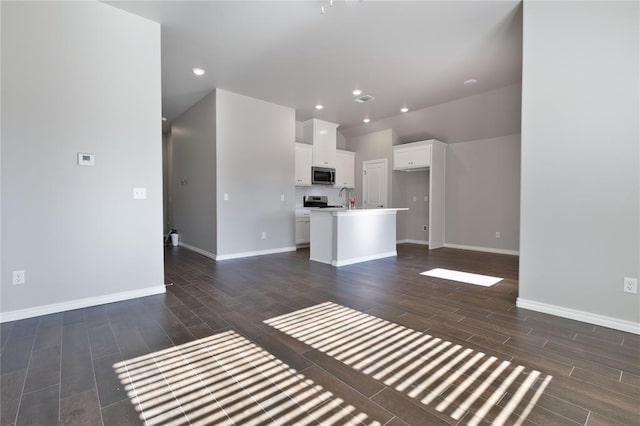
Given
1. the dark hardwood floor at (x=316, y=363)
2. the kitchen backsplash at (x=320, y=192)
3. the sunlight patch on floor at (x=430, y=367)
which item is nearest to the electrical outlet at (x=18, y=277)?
the dark hardwood floor at (x=316, y=363)

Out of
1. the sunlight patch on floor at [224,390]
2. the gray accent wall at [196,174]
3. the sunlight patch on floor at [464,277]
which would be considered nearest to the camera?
the sunlight patch on floor at [224,390]

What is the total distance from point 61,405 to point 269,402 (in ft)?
3.44

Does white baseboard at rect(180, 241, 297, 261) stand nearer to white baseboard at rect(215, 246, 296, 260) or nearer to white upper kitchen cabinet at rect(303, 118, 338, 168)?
white baseboard at rect(215, 246, 296, 260)

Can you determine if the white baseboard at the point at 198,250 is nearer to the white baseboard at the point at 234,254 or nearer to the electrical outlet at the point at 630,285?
the white baseboard at the point at 234,254

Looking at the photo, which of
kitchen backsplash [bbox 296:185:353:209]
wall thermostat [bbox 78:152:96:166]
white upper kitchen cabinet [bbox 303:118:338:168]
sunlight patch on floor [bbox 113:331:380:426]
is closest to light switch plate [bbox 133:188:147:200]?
wall thermostat [bbox 78:152:96:166]

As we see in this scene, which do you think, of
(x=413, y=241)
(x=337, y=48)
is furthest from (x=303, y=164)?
(x=413, y=241)

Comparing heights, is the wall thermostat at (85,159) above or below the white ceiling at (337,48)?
below

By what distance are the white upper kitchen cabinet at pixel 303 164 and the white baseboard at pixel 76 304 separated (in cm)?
399

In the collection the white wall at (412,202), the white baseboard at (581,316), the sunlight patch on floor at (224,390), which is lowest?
the sunlight patch on floor at (224,390)

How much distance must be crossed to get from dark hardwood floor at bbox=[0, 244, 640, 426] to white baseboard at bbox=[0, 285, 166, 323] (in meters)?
0.10

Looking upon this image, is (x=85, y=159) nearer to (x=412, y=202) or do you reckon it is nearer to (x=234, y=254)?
(x=234, y=254)

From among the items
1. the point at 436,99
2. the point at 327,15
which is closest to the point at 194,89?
the point at 327,15

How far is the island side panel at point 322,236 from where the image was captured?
16.2 feet

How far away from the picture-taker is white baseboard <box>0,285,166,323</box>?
2.65 meters
